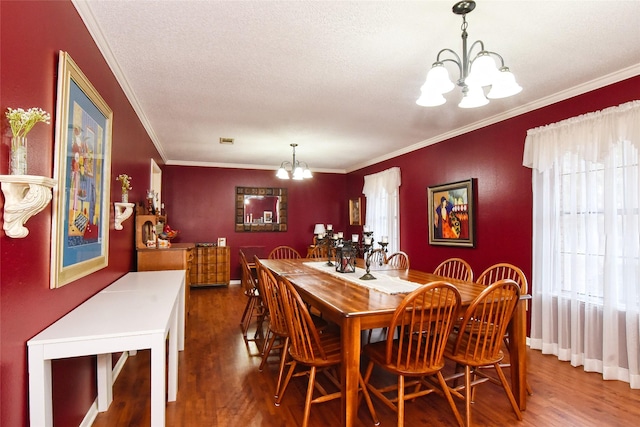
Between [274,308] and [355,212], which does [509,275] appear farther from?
[355,212]

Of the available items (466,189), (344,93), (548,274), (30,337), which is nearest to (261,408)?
(30,337)

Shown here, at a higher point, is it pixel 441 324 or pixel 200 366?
pixel 441 324

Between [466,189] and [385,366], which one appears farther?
[466,189]

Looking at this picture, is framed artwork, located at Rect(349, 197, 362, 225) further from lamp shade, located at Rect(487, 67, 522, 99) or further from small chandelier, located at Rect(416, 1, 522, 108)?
lamp shade, located at Rect(487, 67, 522, 99)

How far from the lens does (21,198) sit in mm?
1246

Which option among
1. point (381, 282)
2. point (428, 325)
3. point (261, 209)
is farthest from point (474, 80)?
point (261, 209)

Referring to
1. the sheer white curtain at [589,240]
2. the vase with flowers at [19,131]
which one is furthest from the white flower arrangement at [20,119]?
the sheer white curtain at [589,240]

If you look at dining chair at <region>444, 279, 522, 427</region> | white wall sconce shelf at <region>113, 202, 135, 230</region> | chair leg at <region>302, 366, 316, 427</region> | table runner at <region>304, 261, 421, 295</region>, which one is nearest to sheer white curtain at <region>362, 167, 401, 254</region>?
table runner at <region>304, 261, 421, 295</region>

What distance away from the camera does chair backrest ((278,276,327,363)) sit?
209 cm

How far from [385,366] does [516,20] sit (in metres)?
2.12

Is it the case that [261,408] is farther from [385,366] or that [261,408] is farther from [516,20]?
[516,20]

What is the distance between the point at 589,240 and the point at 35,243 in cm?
379

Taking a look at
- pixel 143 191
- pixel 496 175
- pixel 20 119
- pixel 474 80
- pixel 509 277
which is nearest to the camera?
pixel 20 119

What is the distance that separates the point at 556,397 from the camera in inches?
98.3
